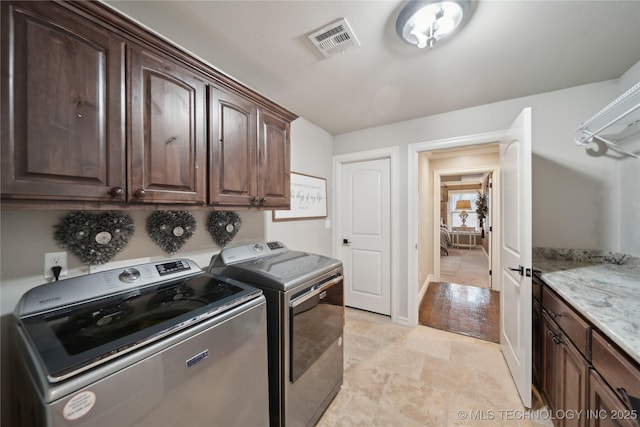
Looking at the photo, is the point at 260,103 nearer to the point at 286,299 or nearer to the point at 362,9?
the point at 362,9

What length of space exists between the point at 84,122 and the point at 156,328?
84 centimetres

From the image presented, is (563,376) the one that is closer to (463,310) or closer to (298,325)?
(298,325)

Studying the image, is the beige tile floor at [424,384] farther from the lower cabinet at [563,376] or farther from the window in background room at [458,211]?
the window in background room at [458,211]

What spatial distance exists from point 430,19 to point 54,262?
2250 millimetres

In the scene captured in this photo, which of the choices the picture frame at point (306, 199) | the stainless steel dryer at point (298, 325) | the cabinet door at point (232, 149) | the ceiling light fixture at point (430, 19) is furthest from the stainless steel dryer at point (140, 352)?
the ceiling light fixture at point (430, 19)

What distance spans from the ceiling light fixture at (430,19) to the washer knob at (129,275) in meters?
1.97

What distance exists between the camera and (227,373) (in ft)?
3.26

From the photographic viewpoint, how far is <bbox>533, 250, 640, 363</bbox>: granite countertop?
2.86 ft

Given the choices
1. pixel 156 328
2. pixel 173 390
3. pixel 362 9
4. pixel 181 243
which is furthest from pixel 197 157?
pixel 362 9

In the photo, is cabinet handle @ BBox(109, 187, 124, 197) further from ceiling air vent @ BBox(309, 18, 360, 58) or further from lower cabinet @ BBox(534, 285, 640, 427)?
lower cabinet @ BBox(534, 285, 640, 427)

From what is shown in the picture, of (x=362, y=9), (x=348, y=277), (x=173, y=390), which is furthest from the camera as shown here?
(x=348, y=277)

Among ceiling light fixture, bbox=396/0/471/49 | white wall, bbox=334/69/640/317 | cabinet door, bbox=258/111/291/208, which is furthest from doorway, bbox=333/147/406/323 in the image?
ceiling light fixture, bbox=396/0/471/49

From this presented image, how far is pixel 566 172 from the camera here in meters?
1.97

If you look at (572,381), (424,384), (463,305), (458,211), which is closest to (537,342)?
(572,381)
